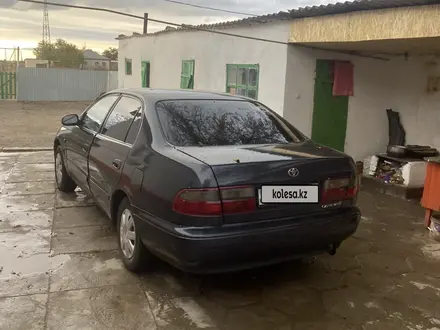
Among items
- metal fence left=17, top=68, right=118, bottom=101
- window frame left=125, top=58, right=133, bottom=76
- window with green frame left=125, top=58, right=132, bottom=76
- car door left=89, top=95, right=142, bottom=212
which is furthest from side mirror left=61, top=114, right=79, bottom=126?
metal fence left=17, top=68, right=118, bottom=101

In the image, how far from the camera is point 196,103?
401 cm

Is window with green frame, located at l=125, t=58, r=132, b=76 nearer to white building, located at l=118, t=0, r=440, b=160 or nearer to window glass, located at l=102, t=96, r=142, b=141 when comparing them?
white building, located at l=118, t=0, r=440, b=160

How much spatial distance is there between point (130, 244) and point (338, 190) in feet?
5.68

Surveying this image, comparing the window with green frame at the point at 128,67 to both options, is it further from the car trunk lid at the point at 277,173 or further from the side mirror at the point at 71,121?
the car trunk lid at the point at 277,173

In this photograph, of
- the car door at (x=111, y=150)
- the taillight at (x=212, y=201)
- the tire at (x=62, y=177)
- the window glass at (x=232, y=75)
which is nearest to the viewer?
the taillight at (x=212, y=201)

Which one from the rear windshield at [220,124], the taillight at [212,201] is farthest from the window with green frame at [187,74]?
the taillight at [212,201]

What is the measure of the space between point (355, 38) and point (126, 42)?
13.0 meters

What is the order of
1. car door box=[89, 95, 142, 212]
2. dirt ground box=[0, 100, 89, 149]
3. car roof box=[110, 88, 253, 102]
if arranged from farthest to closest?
dirt ground box=[0, 100, 89, 149] → car roof box=[110, 88, 253, 102] → car door box=[89, 95, 142, 212]

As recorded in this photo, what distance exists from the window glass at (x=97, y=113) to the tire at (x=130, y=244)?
3.89ft

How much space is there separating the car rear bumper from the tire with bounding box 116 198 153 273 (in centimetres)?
21

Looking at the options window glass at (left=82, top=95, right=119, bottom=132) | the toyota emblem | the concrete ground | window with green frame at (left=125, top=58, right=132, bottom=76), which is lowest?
the concrete ground

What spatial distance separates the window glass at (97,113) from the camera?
4.68 metres

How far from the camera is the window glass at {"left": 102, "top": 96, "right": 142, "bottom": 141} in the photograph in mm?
4031

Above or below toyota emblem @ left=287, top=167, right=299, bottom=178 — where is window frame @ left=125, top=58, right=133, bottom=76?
above
